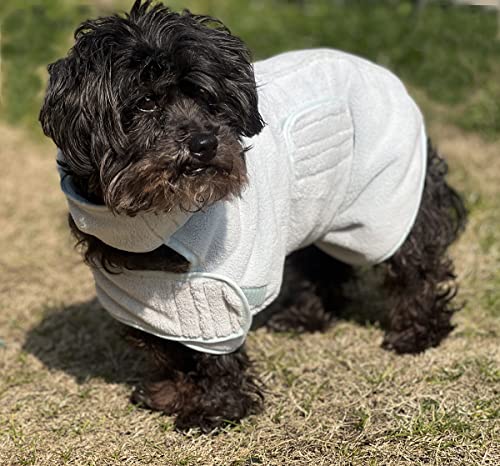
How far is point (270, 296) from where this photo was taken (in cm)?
333

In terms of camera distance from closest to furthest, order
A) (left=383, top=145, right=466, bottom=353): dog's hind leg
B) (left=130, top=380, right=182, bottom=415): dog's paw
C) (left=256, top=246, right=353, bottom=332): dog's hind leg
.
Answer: (left=130, top=380, right=182, bottom=415): dog's paw → (left=383, top=145, right=466, bottom=353): dog's hind leg → (left=256, top=246, right=353, bottom=332): dog's hind leg

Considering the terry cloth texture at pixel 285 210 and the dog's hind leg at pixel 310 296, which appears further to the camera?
the dog's hind leg at pixel 310 296

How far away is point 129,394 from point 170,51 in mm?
1614

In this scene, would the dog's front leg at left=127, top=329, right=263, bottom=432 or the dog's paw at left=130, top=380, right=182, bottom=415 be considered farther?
the dog's paw at left=130, top=380, right=182, bottom=415

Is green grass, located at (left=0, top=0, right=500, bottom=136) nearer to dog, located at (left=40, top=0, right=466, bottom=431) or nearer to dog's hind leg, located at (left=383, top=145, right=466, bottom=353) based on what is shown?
dog's hind leg, located at (left=383, top=145, right=466, bottom=353)

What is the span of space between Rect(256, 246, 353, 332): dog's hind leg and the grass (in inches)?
3.4

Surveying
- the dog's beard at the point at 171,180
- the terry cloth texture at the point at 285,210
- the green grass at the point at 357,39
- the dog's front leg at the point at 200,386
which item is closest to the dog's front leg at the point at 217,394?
the dog's front leg at the point at 200,386

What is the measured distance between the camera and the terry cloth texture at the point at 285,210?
10.0ft

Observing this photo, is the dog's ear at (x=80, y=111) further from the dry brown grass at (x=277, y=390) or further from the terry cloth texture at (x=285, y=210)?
the dry brown grass at (x=277, y=390)

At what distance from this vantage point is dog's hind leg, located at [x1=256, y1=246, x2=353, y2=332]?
4281mm

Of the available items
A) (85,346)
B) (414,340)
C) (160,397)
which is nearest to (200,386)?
(160,397)

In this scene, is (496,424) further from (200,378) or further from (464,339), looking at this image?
(200,378)

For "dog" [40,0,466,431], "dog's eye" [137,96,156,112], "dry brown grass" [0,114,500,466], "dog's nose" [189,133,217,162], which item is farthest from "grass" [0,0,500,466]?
"dog's eye" [137,96,156,112]

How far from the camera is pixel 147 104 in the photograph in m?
2.80
